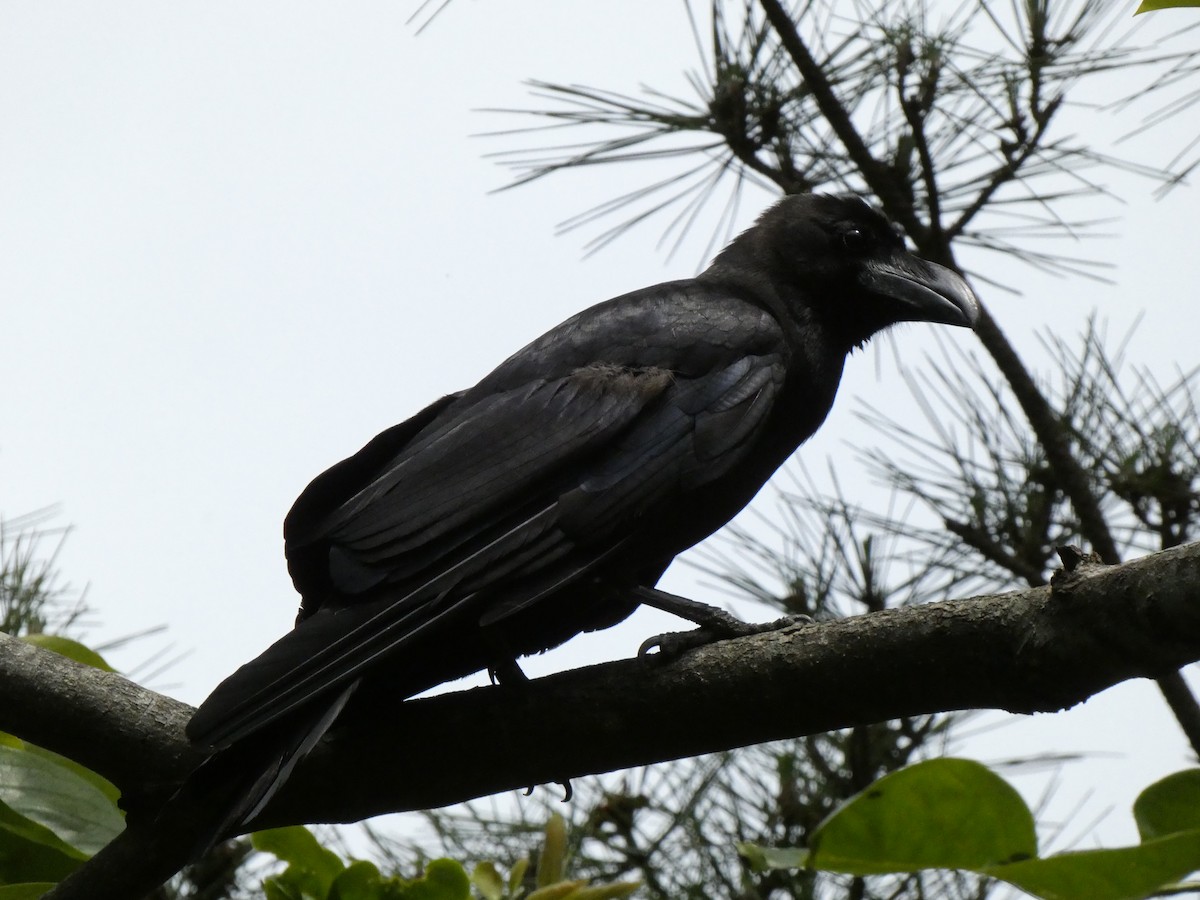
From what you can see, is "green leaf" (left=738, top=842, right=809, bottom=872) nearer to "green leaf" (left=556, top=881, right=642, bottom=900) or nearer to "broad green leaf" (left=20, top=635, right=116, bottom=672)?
"green leaf" (left=556, top=881, right=642, bottom=900)

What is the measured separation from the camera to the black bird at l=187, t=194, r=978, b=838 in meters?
2.35

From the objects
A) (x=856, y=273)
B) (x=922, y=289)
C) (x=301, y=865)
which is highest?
(x=856, y=273)

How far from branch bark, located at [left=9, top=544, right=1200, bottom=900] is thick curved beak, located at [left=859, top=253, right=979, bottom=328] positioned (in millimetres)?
1695

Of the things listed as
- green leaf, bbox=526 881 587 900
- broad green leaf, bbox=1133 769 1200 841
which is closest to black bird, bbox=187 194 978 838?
green leaf, bbox=526 881 587 900

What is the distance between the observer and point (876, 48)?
13.2ft

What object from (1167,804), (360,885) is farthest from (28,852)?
(1167,804)

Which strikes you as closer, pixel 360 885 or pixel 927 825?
pixel 927 825

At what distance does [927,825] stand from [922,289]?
275 centimetres

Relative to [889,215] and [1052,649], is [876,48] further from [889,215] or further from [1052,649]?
[1052,649]

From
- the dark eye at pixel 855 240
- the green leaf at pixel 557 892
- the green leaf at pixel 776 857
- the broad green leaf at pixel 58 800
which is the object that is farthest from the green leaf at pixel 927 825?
the dark eye at pixel 855 240

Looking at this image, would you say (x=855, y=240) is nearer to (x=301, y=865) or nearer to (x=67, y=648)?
(x=67, y=648)

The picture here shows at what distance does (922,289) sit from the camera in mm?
3602

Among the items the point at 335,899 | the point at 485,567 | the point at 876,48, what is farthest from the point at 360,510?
the point at 876,48

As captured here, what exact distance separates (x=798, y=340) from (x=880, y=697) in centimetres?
158
